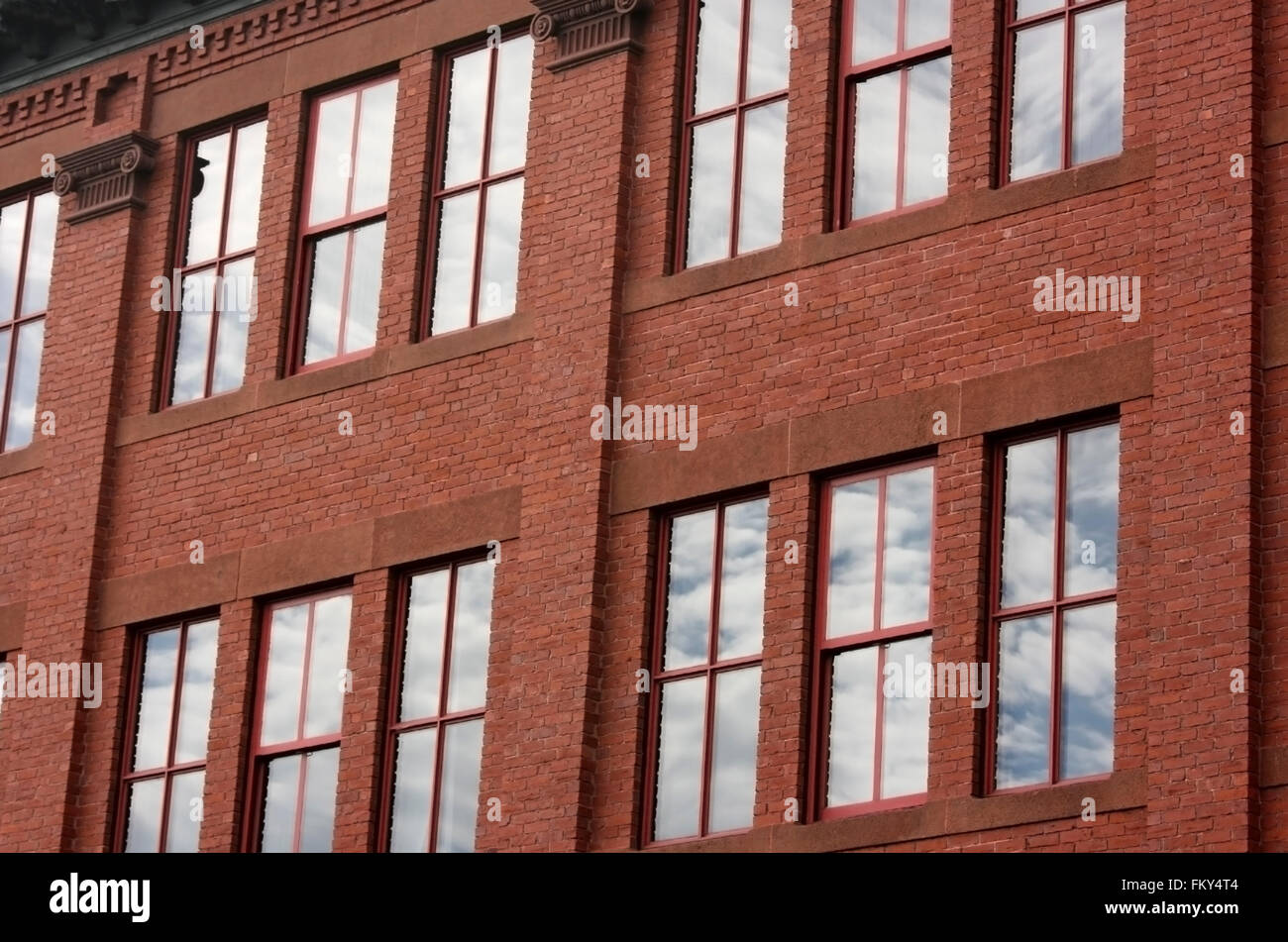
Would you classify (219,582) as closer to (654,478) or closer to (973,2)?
(654,478)

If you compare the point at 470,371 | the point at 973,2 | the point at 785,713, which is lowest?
the point at 785,713

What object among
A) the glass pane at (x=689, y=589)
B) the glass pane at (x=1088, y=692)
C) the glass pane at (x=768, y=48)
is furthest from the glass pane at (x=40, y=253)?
the glass pane at (x=1088, y=692)

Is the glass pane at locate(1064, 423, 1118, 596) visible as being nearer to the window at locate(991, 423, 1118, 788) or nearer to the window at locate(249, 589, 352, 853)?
the window at locate(991, 423, 1118, 788)

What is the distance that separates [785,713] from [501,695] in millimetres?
2756

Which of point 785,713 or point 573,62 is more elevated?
point 573,62

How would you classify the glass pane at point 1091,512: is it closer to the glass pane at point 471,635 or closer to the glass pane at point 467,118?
the glass pane at point 471,635

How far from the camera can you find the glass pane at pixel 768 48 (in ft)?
81.8

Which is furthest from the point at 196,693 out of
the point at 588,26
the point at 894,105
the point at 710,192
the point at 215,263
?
the point at 894,105

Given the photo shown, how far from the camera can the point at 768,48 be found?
25078 millimetres

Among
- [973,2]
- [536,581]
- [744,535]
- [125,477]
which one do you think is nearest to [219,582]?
[125,477]

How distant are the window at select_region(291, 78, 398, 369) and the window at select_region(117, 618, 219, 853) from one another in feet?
8.83

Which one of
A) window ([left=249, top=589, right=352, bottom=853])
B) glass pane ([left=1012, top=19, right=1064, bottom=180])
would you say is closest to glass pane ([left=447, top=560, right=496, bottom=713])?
window ([left=249, top=589, right=352, bottom=853])

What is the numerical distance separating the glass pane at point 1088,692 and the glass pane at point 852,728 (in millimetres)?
1596

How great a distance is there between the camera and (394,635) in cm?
2567
